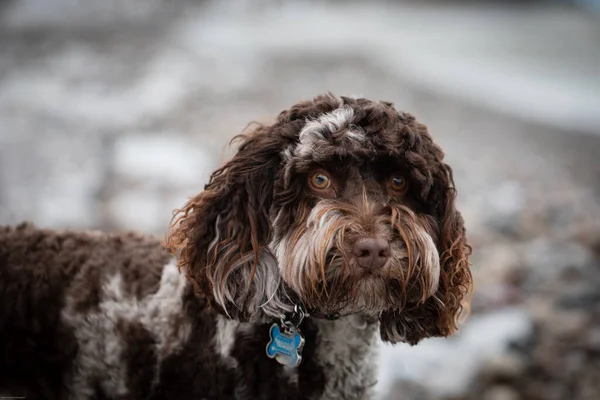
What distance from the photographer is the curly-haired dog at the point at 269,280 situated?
2.48 metres

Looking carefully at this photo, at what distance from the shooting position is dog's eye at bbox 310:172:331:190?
2557 mm

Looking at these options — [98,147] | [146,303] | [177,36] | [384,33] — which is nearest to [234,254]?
[146,303]

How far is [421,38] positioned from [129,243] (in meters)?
11.5

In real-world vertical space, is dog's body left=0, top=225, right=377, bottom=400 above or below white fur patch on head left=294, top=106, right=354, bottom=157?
below

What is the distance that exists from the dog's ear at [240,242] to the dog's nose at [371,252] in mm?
428

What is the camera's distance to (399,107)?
962cm

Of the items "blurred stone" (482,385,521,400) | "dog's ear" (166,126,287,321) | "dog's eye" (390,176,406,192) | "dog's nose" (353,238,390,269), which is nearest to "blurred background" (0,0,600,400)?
"blurred stone" (482,385,521,400)

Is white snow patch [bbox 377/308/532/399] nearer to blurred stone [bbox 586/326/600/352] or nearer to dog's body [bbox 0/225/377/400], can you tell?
blurred stone [bbox 586/326/600/352]

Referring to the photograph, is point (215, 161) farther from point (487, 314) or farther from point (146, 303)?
point (146, 303)

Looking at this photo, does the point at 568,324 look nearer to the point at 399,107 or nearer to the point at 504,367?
the point at 504,367

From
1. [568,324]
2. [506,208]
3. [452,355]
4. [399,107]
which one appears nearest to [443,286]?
[452,355]

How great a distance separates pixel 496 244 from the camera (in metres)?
6.36

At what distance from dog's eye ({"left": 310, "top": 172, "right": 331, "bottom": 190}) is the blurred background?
5.44ft

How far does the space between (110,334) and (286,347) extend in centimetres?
82
